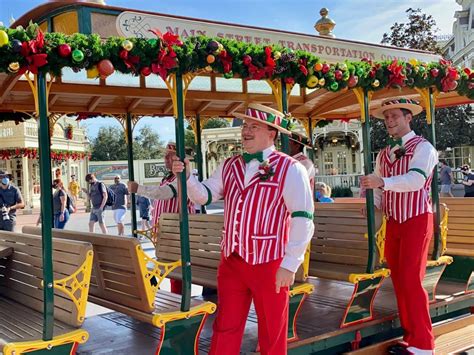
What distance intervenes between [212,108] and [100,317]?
283cm

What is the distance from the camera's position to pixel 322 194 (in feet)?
25.2

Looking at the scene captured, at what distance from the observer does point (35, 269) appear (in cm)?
387

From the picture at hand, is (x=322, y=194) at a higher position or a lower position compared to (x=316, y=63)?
lower

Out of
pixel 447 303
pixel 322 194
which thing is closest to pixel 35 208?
pixel 322 194

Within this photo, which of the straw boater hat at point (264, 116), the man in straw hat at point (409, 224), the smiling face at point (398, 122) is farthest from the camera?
the smiling face at point (398, 122)

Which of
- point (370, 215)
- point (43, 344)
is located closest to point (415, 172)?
point (370, 215)

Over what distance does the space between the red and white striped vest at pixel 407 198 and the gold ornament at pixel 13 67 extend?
292cm

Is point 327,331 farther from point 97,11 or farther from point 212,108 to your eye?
point 212,108

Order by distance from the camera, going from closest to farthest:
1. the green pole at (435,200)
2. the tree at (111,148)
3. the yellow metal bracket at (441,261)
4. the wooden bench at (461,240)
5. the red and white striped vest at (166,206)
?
the yellow metal bracket at (441,261)
the green pole at (435,200)
the wooden bench at (461,240)
the red and white striped vest at (166,206)
the tree at (111,148)

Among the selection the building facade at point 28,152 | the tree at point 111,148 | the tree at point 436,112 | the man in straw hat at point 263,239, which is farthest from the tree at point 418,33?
the tree at point 111,148

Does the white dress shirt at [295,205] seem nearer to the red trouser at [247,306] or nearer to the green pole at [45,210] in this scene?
the red trouser at [247,306]

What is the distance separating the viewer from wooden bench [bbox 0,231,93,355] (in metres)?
3.05

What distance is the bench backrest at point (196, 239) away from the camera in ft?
15.9

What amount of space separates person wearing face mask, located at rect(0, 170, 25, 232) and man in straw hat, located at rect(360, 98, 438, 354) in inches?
228
